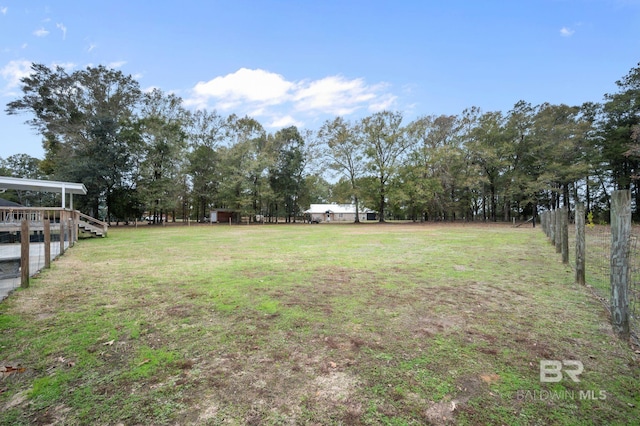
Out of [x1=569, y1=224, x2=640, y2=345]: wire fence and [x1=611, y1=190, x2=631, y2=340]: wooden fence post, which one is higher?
[x1=611, y1=190, x2=631, y2=340]: wooden fence post

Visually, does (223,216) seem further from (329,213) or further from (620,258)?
(620,258)

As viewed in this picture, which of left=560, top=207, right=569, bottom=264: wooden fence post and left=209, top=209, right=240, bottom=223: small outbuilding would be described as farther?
left=209, top=209, right=240, bottom=223: small outbuilding

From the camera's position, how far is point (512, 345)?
2693 millimetres

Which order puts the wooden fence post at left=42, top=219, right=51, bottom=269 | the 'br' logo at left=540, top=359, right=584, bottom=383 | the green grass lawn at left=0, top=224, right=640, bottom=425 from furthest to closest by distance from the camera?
the wooden fence post at left=42, top=219, right=51, bottom=269
the 'br' logo at left=540, top=359, right=584, bottom=383
the green grass lawn at left=0, top=224, right=640, bottom=425

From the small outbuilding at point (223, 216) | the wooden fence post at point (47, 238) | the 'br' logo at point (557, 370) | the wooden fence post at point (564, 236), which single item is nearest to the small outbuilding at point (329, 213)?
the small outbuilding at point (223, 216)

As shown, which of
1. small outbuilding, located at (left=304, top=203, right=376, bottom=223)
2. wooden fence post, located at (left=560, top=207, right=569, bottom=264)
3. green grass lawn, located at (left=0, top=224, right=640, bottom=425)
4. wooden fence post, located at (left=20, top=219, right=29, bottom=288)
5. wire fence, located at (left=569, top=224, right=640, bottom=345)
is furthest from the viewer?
small outbuilding, located at (left=304, top=203, right=376, bottom=223)

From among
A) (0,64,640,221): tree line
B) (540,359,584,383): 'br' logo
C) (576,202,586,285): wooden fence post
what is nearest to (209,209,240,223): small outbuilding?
(0,64,640,221): tree line

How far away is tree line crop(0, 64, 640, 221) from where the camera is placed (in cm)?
2684

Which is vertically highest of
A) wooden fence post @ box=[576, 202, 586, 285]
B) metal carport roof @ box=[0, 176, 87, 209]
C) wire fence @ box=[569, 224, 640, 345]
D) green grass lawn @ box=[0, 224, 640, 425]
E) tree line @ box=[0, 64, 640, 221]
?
tree line @ box=[0, 64, 640, 221]

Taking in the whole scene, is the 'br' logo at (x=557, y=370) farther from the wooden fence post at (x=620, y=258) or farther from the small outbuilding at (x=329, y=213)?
the small outbuilding at (x=329, y=213)

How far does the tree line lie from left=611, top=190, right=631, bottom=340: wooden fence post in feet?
96.4

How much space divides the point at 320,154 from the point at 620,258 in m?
33.7

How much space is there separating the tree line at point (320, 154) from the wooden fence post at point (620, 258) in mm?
29382

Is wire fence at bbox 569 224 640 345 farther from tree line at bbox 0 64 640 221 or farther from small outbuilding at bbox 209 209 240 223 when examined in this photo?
small outbuilding at bbox 209 209 240 223
